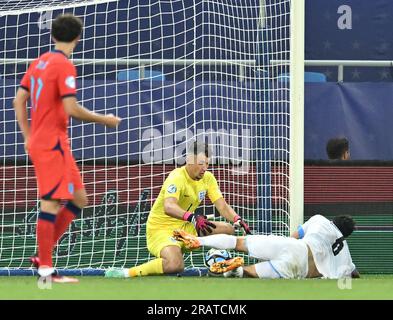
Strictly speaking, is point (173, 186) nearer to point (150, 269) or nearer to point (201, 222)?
point (201, 222)

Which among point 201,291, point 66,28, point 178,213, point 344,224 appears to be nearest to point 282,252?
point 344,224

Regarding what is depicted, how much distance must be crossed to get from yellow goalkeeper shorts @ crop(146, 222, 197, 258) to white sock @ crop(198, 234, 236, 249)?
0.90 meters

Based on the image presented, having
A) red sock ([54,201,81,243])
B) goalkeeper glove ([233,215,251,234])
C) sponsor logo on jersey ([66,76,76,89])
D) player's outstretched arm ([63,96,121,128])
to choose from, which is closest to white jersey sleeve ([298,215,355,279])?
goalkeeper glove ([233,215,251,234])

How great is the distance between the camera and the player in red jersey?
7742mm

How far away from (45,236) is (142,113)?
12.7 feet

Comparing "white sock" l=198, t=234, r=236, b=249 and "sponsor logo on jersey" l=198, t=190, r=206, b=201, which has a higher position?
"sponsor logo on jersey" l=198, t=190, r=206, b=201

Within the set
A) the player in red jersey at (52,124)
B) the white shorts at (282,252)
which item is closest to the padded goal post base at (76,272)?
the white shorts at (282,252)

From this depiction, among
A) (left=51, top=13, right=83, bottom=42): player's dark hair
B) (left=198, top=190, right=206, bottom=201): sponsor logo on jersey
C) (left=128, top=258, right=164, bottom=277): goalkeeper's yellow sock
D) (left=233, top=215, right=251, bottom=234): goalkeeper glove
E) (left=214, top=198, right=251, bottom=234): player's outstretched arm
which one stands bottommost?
(left=128, top=258, right=164, bottom=277): goalkeeper's yellow sock

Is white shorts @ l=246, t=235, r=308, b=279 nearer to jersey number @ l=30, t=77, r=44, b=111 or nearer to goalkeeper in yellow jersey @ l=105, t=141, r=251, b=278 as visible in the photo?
goalkeeper in yellow jersey @ l=105, t=141, r=251, b=278

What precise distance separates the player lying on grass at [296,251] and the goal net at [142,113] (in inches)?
55.7

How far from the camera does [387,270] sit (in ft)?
39.6

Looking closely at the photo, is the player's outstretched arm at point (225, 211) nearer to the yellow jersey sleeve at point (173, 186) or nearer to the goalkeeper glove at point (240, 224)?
the goalkeeper glove at point (240, 224)

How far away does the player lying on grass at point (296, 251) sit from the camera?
9.67 metres
